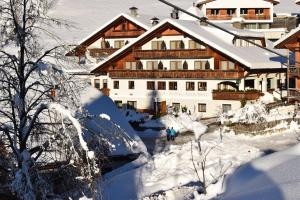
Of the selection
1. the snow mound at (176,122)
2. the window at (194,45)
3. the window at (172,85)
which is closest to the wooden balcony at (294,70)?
the window at (194,45)

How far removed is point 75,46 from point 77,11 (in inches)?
3840

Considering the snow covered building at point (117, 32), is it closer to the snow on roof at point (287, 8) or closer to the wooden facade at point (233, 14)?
the wooden facade at point (233, 14)

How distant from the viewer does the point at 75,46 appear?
10094mm

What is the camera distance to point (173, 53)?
41.3 metres

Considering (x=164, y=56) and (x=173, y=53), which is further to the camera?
(x=164, y=56)

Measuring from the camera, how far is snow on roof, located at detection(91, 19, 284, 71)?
3822 centimetres

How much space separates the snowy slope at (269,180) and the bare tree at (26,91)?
5211 mm

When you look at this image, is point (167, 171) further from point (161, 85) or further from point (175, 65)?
point (175, 65)

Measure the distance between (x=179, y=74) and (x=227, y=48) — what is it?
419 centimetres

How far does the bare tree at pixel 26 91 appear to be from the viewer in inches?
372

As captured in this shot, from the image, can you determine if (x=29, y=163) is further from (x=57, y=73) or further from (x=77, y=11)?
(x=77, y=11)

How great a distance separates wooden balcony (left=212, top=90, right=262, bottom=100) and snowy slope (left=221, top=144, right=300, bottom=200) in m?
18.2

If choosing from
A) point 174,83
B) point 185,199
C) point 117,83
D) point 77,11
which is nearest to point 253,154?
point 185,199

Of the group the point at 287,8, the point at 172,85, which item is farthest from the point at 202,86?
the point at 287,8
